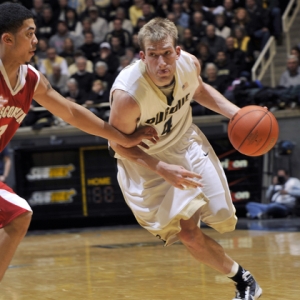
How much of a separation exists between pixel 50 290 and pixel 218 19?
8.87 meters

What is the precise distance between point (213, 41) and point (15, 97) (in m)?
9.12

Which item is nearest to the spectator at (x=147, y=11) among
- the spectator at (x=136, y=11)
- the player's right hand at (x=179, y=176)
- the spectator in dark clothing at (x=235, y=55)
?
the spectator at (x=136, y=11)

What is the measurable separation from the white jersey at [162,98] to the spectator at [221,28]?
28.1 ft

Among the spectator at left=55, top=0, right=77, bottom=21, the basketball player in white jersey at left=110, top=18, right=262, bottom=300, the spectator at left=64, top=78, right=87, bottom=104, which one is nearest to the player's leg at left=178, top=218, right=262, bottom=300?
the basketball player in white jersey at left=110, top=18, right=262, bottom=300

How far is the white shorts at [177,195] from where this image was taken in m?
4.30

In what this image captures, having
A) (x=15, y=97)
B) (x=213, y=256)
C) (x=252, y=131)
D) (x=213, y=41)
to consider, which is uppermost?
(x=15, y=97)

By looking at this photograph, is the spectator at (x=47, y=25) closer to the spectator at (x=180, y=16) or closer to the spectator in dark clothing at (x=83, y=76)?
the spectator in dark clothing at (x=83, y=76)

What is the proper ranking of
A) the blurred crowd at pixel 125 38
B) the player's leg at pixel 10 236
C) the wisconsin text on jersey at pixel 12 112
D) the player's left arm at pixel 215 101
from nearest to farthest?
the player's leg at pixel 10 236 → the wisconsin text on jersey at pixel 12 112 → the player's left arm at pixel 215 101 → the blurred crowd at pixel 125 38

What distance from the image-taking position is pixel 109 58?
12.7 metres

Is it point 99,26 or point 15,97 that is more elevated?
point 15,97

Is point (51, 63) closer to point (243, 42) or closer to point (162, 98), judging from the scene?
point (243, 42)

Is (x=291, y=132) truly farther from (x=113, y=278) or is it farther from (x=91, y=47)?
(x=113, y=278)

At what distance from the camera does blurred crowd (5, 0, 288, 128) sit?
12.0 metres

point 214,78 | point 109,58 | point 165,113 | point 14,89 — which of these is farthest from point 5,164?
point 14,89
